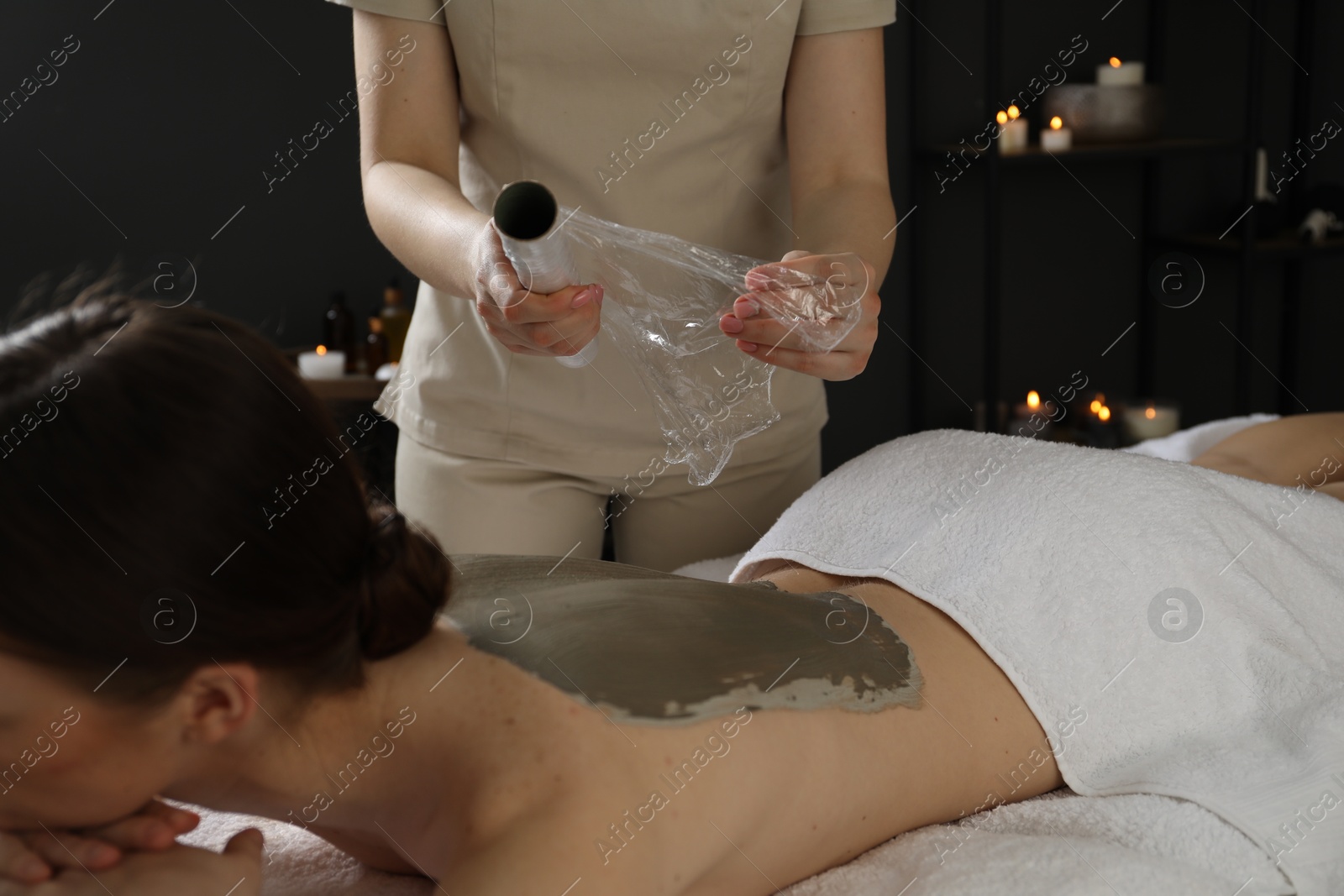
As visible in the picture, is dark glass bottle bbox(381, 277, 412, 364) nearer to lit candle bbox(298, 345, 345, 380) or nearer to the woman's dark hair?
lit candle bbox(298, 345, 345, 380)

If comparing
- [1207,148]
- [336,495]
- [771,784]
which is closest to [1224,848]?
[771,784]

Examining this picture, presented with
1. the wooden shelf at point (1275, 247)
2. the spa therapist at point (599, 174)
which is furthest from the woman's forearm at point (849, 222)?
the wooden shelf at point (1275, 247)

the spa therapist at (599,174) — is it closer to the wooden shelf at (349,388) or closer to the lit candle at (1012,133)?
the wooden shelf at (349,388)

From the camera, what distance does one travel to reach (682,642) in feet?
3.01

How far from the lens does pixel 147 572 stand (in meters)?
0.69

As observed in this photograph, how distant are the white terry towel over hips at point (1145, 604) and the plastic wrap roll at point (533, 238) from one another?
460 millimetres

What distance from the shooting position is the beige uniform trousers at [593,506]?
4.47ft

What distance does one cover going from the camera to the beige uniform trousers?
4.47 feet

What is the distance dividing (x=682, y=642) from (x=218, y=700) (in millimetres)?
340

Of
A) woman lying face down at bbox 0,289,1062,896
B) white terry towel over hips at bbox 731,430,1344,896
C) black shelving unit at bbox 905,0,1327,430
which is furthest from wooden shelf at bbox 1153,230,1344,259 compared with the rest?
woman lying face down at bbox 0,289,1062,896

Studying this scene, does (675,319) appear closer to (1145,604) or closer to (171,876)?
(1145,604)

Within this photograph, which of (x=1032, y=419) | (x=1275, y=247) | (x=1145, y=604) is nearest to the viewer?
(x=1145, y=604)

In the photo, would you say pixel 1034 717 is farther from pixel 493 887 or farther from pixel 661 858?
pixel 493 887

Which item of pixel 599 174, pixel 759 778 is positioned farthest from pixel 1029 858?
pixel 599 174
